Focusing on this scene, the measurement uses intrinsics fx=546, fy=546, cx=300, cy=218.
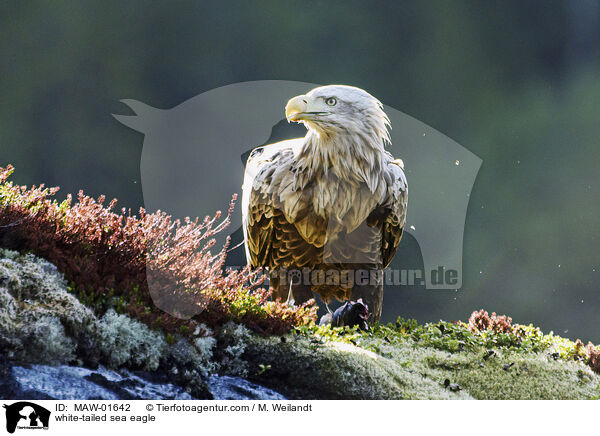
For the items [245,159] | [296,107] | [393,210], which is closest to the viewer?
[296,107]

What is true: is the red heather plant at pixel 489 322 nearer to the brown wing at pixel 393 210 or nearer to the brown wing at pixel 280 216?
the brown wing at pixel 393 210

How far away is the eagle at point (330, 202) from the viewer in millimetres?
3279

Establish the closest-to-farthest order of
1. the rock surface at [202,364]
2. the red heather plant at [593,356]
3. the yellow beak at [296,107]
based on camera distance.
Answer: the rock surface at [202,364], the yellow beak at [296,107], the red heather plant at [593,356]

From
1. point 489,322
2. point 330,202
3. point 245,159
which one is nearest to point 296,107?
point 330,202

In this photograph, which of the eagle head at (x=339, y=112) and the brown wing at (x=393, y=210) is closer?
the eagle head at (x=339, y=112)

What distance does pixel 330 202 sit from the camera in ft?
11.0

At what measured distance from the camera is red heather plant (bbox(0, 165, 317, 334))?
251 centimetres

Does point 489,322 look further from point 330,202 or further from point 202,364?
point 202,364

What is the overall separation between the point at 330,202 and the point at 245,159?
42.3 inches

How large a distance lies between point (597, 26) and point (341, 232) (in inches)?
94.9

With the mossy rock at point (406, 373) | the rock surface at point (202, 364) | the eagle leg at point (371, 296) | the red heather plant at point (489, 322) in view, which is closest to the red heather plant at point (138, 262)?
the rock surface at point (202, 364)
